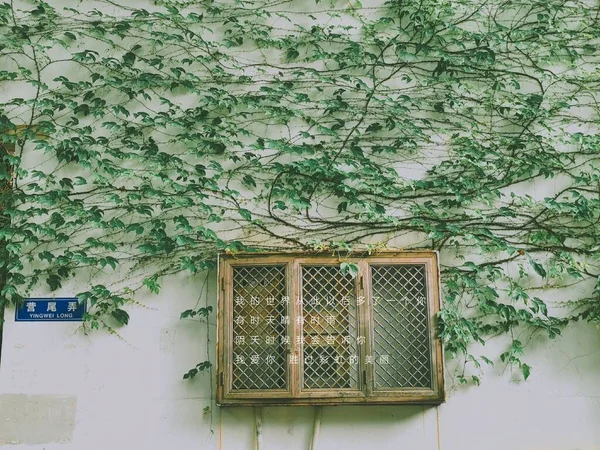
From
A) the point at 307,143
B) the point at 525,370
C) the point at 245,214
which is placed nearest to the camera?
the point at 525,370

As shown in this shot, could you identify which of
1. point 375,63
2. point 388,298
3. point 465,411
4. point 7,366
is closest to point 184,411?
point 7,366

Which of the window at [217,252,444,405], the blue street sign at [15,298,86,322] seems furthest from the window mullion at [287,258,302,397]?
the blue street sign at [15,298,86,322]

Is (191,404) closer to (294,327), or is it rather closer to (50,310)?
(294,327)

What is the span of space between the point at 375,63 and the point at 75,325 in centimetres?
255

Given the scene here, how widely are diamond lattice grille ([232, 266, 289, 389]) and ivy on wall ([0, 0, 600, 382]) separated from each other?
0.27 m

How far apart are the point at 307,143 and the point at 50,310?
1.92 metres

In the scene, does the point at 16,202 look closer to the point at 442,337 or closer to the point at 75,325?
the point at 75,325

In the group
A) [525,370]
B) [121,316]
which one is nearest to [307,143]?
[121,316]

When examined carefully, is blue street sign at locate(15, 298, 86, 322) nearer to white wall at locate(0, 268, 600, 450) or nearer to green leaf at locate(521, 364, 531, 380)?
white wall at locate(0, 268, 600, 450)

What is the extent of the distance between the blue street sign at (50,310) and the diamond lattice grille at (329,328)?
1.43m

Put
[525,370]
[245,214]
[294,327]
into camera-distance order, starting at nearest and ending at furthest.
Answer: [294,327] → [525,370] → [245,214]

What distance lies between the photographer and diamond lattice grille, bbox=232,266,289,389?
3.15 metres

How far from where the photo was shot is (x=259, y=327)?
321cm

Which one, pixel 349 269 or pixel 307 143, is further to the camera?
pixel 307 143
